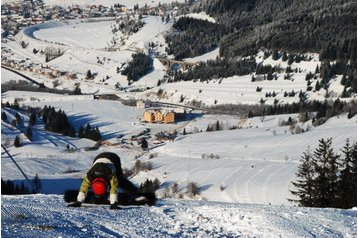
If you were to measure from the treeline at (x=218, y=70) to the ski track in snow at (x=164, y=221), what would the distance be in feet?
354

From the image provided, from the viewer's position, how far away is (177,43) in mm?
154000

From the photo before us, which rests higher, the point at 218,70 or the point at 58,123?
the point at 218,70

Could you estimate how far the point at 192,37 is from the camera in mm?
155750

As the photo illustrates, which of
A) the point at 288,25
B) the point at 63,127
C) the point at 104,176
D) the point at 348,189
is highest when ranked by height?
the point at 104,176

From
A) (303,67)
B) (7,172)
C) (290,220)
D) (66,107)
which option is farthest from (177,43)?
(290,220)

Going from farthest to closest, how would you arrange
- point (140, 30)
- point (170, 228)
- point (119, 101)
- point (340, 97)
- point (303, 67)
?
point (140, 30) < point (303, 67) < point (119, 101) < point (340, 97) < point (170, 228)

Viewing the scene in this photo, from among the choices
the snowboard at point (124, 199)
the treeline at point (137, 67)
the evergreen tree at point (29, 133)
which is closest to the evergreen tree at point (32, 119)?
the evergreen tree at point (29, 133)

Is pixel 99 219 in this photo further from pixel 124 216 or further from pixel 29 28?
Result: pixel 29 28

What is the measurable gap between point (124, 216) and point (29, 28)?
193638mm

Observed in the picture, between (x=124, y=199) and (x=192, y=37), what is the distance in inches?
5688

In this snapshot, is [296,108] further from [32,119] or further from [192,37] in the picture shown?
[192,37]

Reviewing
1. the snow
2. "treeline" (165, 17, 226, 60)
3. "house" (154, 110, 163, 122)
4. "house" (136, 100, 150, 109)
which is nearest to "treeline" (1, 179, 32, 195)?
the snow

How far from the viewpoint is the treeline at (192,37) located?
149m

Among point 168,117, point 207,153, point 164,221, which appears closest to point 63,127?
point 168,117
